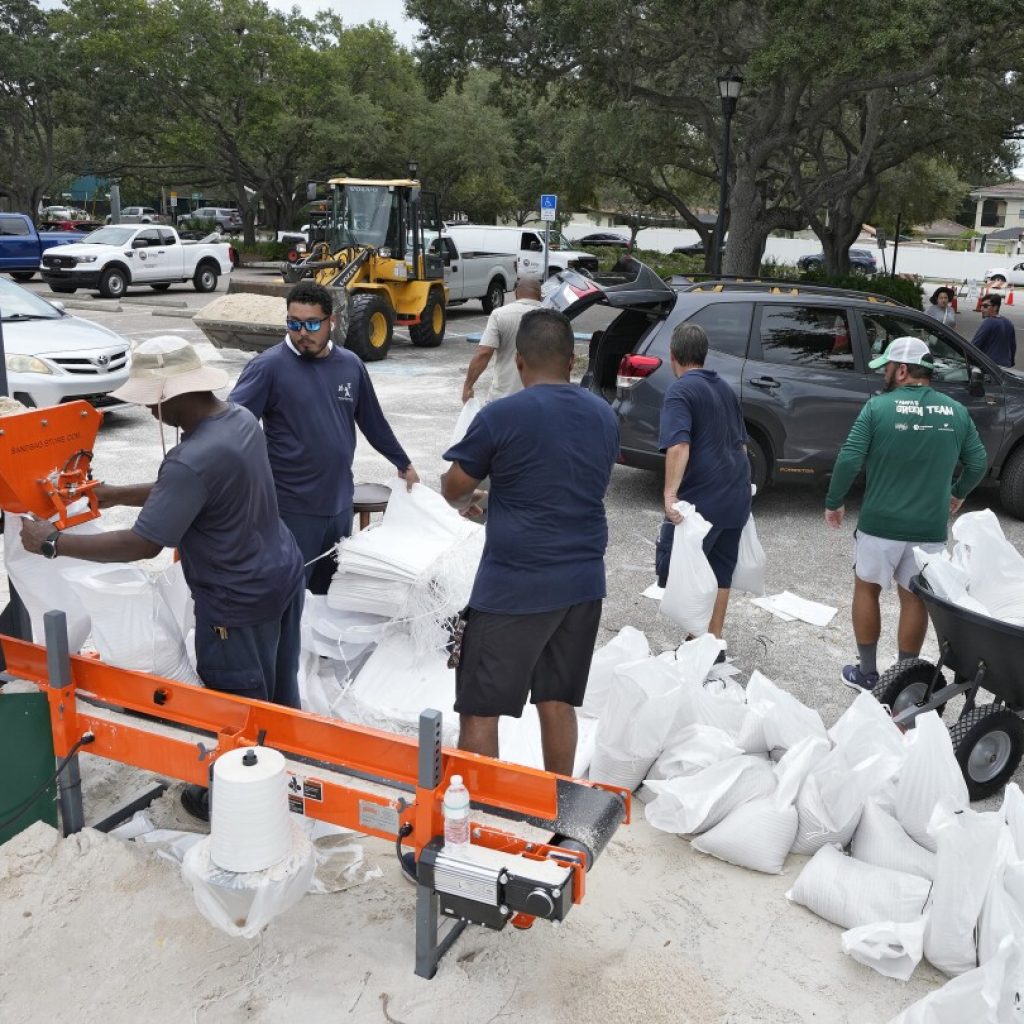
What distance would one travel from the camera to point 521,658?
3238 millimetres

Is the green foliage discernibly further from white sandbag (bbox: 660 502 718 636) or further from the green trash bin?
the green trash bin

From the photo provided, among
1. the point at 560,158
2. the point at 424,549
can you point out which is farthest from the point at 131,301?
the point at 424,549

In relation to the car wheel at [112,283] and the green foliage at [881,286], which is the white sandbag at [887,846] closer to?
the green foliage at [881,286]

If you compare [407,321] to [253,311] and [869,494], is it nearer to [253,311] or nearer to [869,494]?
[253,311]

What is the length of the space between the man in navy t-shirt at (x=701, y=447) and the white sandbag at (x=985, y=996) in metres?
2.49

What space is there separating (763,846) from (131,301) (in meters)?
21.4

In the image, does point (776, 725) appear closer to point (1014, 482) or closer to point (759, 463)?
point (759, 463)

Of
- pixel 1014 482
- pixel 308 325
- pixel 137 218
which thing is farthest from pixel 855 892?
pixel 137 218

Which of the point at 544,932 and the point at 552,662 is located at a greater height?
the point at 552,662

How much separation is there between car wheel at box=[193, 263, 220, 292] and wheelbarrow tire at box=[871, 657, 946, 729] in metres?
22.7

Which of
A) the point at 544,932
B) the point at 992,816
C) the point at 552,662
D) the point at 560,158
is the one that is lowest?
the point at 544,932

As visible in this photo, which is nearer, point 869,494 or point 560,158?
point 869,494

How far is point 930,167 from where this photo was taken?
37.6 m

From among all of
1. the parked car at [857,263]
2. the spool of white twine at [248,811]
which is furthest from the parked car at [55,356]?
the parked car at [857,263]
